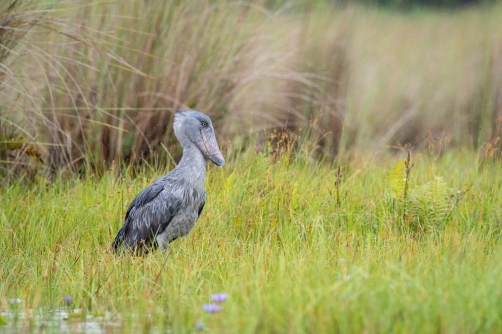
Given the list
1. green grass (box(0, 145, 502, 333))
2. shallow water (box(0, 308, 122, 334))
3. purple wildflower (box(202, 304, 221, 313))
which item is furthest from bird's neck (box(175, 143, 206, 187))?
purple wildflower (box(202, 304, 221, 313))

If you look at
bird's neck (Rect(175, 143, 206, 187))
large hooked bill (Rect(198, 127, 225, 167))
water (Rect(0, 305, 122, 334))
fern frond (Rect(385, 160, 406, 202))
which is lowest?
water (Rect(0, 305, 122, 334))

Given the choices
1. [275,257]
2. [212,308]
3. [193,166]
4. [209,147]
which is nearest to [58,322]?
[212,308]

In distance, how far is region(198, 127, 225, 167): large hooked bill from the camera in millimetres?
4898

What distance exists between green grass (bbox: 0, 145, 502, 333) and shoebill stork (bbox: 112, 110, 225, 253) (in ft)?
0.45

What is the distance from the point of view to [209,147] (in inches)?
194

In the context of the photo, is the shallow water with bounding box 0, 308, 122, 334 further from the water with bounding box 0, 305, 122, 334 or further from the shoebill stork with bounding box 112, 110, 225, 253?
the shoebill stork with bounding box 112, 110, 225, 253

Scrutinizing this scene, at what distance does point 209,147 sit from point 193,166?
148mm

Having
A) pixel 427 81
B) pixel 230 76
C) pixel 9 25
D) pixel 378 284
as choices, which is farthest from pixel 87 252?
pixel 427 81

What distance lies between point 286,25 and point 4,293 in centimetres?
539

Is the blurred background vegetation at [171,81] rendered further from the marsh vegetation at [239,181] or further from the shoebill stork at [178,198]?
the shoebill stork at [178,198]

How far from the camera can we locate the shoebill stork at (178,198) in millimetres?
4848

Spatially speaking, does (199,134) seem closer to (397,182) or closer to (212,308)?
(397,182)

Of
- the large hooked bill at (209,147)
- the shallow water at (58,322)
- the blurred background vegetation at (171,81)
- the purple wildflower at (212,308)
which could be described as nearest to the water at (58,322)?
the shallow water at (58,322)

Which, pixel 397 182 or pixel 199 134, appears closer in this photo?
pixel 199 134
